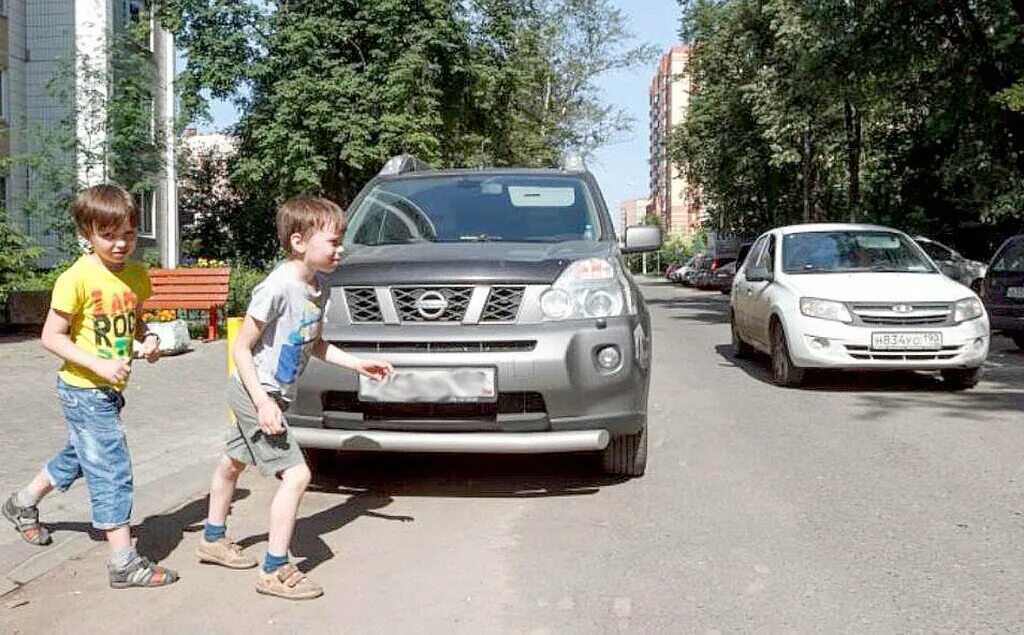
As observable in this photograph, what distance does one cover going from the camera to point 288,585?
388 centimetres

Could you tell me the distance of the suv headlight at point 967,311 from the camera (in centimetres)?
968

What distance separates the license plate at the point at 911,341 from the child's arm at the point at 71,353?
7.34 m

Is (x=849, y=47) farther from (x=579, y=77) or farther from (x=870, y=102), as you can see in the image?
(x=579, y=77)

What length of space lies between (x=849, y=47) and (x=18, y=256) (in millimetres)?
15364

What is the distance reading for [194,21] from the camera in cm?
2641

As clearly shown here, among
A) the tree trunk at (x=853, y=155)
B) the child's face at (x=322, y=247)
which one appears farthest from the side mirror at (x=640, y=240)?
the tree trunk at (x=853, y=155)

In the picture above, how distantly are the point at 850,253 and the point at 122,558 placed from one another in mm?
8740

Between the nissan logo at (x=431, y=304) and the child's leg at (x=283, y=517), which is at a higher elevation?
the nissan logo at (x=431, y=304)

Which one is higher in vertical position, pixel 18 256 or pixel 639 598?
pixel 18 256

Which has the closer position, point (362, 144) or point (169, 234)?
point (362, 144)

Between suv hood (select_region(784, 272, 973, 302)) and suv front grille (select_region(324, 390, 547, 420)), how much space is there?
5.34 meters

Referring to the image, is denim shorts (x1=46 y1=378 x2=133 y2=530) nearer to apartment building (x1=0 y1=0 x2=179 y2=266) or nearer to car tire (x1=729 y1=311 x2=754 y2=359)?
car tire (x1=729 y1=311 x2=754 y2=359)

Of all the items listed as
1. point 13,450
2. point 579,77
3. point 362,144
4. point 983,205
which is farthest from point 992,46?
point 579,77

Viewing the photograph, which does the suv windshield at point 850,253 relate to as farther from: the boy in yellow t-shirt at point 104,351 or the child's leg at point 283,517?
the boy in yellow t-shirt at point 104,351
